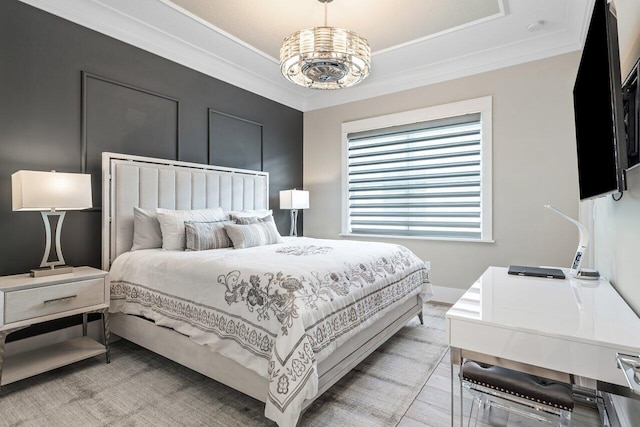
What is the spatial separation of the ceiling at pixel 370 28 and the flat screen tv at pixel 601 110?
5.19 ft

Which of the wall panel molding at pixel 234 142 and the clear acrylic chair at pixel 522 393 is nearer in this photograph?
the clear acrylic chair at pixel 522 393

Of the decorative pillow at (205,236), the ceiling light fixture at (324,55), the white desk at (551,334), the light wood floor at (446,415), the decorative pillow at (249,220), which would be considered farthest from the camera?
the decorative pillow at (249,220)

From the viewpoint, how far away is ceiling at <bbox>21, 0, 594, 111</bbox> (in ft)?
9.23

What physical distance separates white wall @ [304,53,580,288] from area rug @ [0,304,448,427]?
169 centimetres

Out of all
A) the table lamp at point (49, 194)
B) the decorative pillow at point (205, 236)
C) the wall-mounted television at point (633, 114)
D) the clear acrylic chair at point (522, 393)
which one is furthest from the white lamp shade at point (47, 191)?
the wall-mounted television at point (633, 114)

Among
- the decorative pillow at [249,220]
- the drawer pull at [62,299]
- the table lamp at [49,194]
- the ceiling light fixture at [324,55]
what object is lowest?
the drawer pull at [62,299]

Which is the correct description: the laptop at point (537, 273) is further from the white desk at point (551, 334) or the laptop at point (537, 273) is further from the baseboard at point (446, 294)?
the baseboard at point (446, 294)

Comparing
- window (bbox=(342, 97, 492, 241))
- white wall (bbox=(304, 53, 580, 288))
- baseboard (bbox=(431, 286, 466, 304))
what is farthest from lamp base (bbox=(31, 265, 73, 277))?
baseboard (bbox=(431, 286, 466, 304))

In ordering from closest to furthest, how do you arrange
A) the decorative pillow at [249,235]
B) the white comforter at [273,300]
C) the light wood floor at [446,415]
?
the white comforter at [273,300] < the light wood floor at [446,415] < the decorative pillow at [249,235]

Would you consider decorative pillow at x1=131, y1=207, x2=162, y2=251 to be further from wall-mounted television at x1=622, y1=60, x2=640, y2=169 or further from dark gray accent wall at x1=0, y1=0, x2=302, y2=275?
wall-mounted television at x1=622, y1=60, x2=640, y2=169

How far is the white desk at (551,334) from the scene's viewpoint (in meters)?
0.99

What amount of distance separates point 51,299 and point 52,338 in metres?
0.72

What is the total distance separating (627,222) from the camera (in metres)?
1.42

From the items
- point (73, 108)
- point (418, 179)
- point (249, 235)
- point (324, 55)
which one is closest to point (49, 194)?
point (73, 108)
